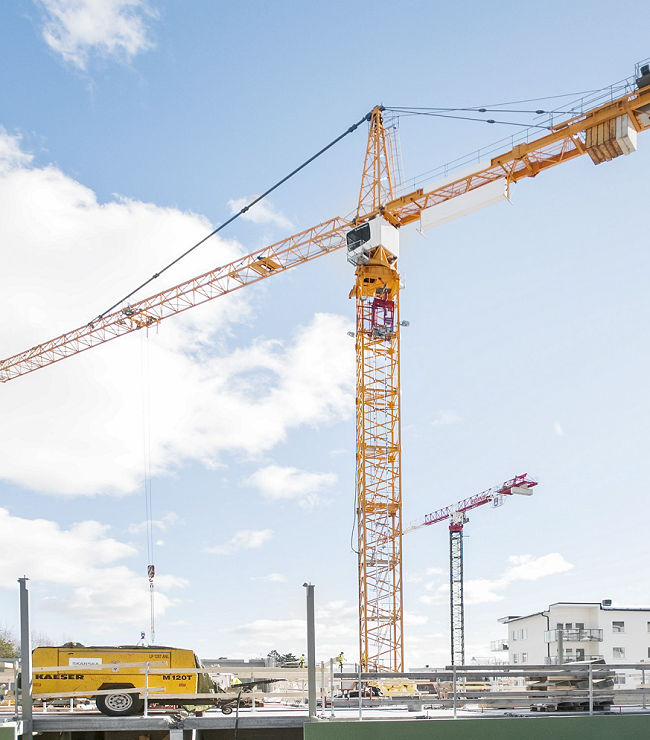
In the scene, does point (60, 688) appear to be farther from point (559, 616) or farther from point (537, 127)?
point (559, 616)

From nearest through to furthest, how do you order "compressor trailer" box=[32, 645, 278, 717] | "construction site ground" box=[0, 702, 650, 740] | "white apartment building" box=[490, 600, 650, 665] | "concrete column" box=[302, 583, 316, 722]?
"concrete column" box=[302, 583, 316, 722] → "construction site ground" box=[0, 702, 650, 740] → "compressor trailer" box=[32, 645, 278, 717] → "white apartment building" box=[490, 600, 650, 665]

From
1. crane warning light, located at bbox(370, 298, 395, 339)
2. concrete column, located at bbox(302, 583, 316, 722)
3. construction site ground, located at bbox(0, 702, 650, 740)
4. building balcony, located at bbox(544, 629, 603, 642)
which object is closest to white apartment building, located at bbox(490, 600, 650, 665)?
building balcony, located at bbox(544, 629, 603, 642)

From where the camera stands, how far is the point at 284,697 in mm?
22734

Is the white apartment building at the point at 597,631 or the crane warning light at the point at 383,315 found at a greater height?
the crane warning light at the point at 383,315

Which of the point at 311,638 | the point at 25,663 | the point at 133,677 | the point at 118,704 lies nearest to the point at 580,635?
the point at 133,677

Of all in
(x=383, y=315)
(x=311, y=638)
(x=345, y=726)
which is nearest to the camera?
(x=311, y=638)

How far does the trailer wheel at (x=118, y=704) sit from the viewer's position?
17344 millimetres

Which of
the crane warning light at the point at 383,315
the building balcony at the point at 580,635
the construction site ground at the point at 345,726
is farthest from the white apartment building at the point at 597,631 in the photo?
the construction site ground at the point at 345,726

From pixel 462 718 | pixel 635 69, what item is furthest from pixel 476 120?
pixel 462 718

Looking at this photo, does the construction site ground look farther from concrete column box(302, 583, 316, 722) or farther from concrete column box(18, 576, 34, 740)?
concrete column box(302, 583, 316, 722)

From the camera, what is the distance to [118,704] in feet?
57.5

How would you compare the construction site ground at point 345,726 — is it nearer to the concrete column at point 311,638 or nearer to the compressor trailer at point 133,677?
the concrete column at point 311,638

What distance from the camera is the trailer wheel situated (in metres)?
17.3

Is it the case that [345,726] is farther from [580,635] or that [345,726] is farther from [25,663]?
[580,635]
